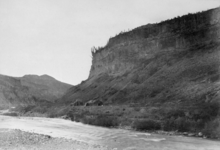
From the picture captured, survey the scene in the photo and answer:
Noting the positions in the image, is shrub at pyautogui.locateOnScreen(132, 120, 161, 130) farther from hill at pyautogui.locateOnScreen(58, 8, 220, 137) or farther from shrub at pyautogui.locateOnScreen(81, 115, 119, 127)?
shrub at pyautogui.locateOnScreen(81, 115, 119, 127)

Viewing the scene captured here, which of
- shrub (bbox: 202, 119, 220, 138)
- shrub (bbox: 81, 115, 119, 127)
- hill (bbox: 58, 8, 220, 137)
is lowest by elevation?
shrub (bbox: 202, 119, 220, 138)

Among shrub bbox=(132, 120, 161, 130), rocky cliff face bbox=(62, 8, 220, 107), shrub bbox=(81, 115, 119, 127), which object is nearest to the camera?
shrub bbox=(132, 120, 161, 130)

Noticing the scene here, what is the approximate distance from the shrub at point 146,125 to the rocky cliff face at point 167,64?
6245 millimetres

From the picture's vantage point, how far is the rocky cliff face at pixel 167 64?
38.3m

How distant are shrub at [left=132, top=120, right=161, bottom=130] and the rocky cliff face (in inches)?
246

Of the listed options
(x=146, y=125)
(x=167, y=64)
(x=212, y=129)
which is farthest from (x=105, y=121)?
(x=167, y=64)

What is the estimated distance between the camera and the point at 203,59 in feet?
146

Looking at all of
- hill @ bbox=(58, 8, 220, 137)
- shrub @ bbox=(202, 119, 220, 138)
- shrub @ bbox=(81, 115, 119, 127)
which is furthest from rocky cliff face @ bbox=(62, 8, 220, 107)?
shrub @ bbox=(81, 115, 119, 127)

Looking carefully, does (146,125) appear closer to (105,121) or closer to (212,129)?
(105,121)

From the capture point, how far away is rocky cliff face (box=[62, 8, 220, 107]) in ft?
126

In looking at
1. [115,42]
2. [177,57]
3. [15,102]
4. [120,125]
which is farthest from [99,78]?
[15,102]

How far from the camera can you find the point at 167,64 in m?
52.2

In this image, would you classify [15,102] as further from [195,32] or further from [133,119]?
[133,119]

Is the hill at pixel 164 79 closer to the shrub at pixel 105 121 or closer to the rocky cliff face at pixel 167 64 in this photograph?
the rocky cliff face at pixel 167 64
